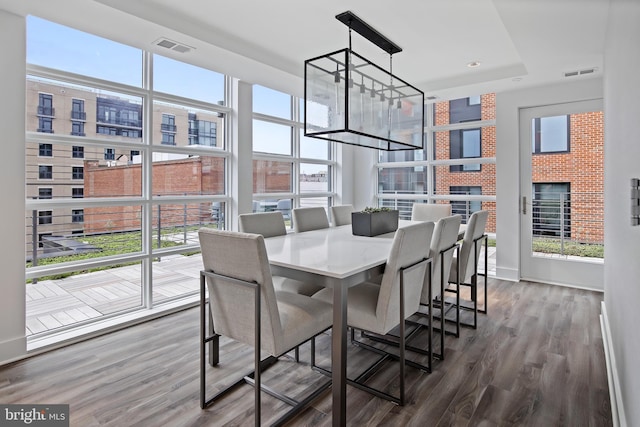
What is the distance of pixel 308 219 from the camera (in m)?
3.67

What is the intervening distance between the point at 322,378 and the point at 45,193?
2.58m

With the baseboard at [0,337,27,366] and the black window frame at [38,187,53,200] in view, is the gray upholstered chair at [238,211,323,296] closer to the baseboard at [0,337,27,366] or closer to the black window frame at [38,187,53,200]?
the black window frame at [38,187,53,200]

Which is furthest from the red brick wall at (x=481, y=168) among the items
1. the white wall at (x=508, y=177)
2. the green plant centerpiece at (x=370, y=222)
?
the green plant centerpiece at (x=370, y=222)

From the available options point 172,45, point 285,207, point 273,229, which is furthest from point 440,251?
point 285,207

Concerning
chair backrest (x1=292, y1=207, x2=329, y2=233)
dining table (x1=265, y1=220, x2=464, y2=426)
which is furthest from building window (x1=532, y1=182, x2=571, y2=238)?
dining table (x1=265, y1=220, x2=464, y2=426)

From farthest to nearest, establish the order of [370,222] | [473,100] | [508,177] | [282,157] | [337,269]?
[473,100] < [282,157] < [508,177] < [370,222] < [337,269]

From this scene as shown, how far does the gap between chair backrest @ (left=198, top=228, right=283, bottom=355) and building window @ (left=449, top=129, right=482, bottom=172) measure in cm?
431

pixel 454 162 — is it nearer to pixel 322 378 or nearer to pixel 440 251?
pixel 440 251

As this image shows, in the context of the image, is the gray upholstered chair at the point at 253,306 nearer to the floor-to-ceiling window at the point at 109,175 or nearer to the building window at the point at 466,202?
the floor-to-ceiling window at the point at 109,175

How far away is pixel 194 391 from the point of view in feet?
7.17

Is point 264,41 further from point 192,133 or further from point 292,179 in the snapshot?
point 292,179

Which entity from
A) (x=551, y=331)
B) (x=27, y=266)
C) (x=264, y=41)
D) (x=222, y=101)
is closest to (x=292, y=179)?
(x=222, y=101)

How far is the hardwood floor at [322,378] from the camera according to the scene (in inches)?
76.5

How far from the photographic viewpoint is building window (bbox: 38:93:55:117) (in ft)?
9.45
